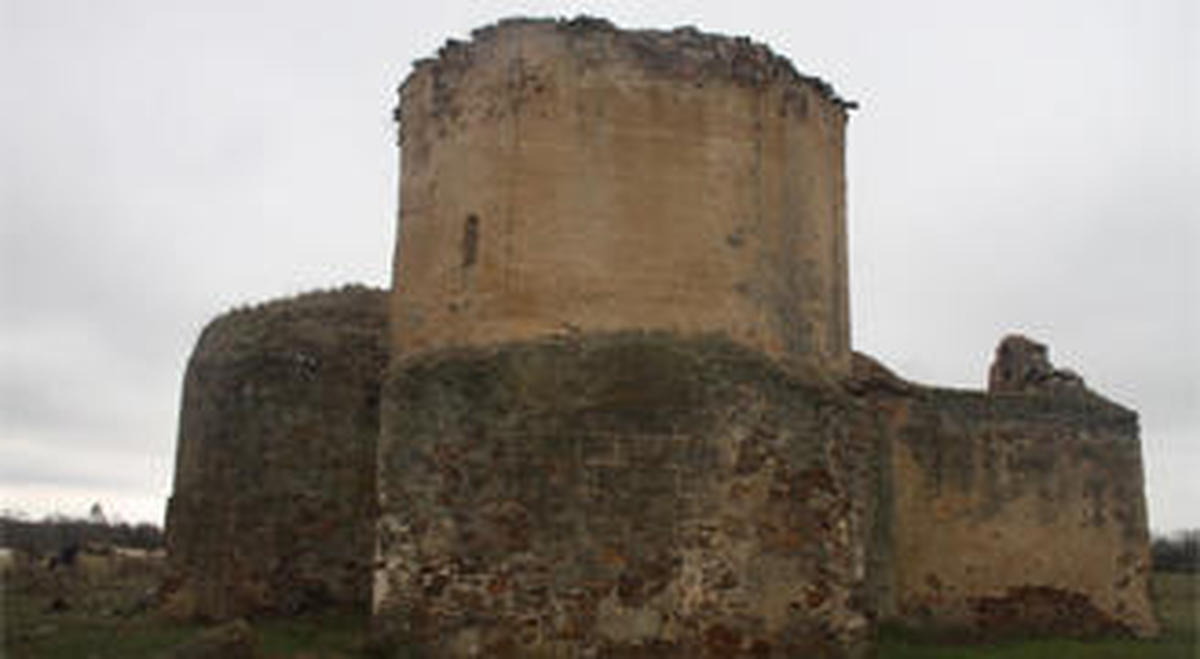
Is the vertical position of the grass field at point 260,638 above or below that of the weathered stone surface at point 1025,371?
below

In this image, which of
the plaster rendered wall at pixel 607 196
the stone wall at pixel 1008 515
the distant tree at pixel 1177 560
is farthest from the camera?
the distant tree at pixel 1177 560

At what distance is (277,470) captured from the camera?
13.8 meters

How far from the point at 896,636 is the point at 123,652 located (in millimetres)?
8203

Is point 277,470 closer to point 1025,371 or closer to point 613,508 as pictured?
point 613,508

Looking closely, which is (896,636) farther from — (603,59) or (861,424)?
(603,59)

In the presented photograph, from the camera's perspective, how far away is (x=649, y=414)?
381 inches

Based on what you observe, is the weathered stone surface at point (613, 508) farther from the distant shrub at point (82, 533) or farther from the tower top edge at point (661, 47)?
the distant shrub at point (82, 533)

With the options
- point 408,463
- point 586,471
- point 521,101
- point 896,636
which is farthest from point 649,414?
point 896,636

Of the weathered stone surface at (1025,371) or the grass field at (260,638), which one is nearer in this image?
the grass field at (260,638)

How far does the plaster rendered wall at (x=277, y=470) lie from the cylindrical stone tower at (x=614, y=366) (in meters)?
3.34

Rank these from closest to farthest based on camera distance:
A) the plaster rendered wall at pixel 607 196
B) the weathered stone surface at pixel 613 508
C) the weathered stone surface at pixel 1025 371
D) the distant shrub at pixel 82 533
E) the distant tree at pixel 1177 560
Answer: the weathered stone surface at pixel 613 508 < the plaster rendered wall at pixel 607 196 < the weathered stone surface at pixel 1025 371 < the distant tree at pixel 1177 560 < the distant shrub at pixel 82 533

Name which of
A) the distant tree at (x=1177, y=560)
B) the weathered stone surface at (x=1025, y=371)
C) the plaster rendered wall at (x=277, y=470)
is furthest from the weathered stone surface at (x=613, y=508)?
the distant tree at (x=1177, y=560)

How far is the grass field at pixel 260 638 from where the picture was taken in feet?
36.6

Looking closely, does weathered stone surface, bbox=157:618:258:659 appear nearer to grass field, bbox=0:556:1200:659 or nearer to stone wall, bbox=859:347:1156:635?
grass field, bbox=0:556:1200:659
